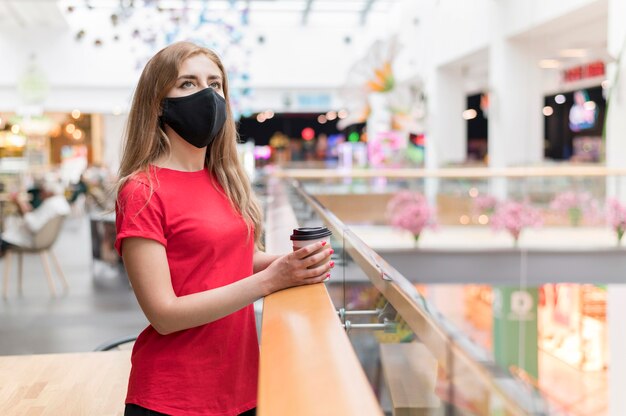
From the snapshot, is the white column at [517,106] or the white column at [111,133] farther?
the white column at [111,133]

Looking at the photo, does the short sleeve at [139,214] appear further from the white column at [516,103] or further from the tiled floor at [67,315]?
the white column at [516,103]

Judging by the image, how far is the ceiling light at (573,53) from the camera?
48.8 ft

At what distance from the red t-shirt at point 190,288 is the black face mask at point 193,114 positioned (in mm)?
88

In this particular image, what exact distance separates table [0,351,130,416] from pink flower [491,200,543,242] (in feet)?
21.6

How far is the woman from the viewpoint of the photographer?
1461mm

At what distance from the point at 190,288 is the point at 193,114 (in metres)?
0.34

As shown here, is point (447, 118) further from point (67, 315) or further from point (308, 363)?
point (308, 363)

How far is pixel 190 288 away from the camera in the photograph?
5.02 feet

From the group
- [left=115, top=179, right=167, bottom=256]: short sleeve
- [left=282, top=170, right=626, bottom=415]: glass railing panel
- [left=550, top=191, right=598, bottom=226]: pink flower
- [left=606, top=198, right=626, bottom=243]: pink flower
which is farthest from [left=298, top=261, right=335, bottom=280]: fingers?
[left=550, top=191, right=598, bottom=226]: pink flower

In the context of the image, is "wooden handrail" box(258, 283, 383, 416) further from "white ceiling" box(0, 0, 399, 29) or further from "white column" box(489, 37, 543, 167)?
"white ceiling" box(0, 0, 399, 29)

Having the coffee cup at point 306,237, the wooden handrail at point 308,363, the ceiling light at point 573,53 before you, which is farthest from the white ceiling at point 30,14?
the wooden handrail at point 308,363

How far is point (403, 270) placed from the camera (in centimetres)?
944

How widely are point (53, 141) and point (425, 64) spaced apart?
486 inches

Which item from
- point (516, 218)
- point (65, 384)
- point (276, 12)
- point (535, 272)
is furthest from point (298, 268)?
point (276, 12)
